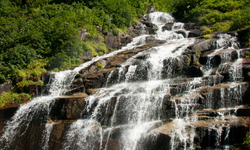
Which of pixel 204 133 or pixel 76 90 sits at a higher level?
pixel 76 90

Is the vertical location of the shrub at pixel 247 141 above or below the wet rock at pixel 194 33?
below

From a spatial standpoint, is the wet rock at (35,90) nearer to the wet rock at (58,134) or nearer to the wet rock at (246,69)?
the wet rock at (58,134)

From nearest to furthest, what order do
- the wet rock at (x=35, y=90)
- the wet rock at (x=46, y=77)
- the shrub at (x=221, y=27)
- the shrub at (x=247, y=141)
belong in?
the shrub at (x=247, y=141) < the wet rock at (x=35, y=90) < the wet rock at (x=46, y=77) < the shrub at (x=221, y=27)

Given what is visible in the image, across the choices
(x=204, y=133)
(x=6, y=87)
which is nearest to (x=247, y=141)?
(x=204, y=133)

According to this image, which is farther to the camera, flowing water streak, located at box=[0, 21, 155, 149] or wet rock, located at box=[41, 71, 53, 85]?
wet rock, located at box=[41, 71, 53, 85]

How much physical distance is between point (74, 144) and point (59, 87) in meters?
5.46

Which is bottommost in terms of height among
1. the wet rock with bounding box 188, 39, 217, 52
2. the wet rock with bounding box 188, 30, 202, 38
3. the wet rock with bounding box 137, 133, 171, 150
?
the wet rock with bounding box 137, 133, 171, 150

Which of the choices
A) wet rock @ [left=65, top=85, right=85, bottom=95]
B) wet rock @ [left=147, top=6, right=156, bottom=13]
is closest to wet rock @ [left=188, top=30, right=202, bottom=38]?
wet rock @ [left=65, top=85, right=85, bottom=95]

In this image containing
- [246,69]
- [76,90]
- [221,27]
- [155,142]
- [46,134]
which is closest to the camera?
[155,142]

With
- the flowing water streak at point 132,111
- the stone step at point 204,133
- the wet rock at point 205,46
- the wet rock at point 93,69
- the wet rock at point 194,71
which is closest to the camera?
the stone step at point 204,133

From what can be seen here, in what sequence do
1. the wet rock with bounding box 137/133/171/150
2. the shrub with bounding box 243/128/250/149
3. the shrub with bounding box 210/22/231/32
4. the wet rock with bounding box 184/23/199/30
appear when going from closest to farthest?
the shrub with bounding box 243/128/250/149 → the wet rock with bounding box 137/133/171/150 → the shrub with bounding box 210/22/231/32 → the wet rock with bounding box 184/23/199/30

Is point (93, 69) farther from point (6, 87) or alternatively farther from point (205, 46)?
point (205, 46)

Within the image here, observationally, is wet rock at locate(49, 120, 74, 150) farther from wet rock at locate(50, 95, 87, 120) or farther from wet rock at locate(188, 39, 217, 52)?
wet rock at locate(188, 39, 217, 52)

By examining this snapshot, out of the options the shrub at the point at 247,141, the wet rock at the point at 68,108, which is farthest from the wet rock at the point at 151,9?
the shrub at the point at 247,141
